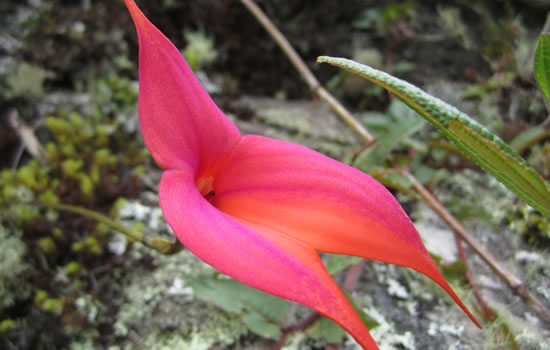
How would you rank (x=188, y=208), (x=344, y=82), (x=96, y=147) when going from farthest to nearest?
(x=344, y=82) → (x=96, y=147) → (x=188, y=208)

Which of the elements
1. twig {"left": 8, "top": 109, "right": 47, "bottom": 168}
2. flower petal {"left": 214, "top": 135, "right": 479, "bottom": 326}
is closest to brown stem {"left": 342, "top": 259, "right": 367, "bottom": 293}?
flower petal {"left": 214, "top": 135, "right": 479, "bottom": 326}

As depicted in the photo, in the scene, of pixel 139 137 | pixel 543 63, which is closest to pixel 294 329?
pixel 543 63

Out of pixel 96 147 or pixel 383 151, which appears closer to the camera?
pixel 383 151

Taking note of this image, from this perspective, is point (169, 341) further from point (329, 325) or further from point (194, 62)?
point (194, 62)

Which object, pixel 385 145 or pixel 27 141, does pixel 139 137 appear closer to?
pixel 27 141

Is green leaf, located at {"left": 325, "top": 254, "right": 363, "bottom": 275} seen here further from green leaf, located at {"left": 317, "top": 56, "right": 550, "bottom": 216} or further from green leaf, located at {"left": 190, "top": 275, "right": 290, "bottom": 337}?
green leaf, located at {"left": 317, "top": 56, "right": 550, "bottom": 216}

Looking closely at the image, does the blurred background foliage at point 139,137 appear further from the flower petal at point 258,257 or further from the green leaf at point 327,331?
the flower petal at point 258,257

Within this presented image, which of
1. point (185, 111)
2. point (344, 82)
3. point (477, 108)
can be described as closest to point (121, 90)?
point (344, 82)
